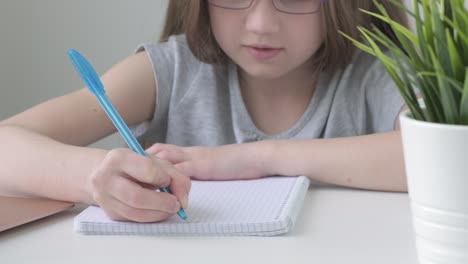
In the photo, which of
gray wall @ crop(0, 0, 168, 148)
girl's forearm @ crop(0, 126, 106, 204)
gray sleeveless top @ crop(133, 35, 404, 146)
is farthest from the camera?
gray wall @ crop(0, 0, 168, 148)

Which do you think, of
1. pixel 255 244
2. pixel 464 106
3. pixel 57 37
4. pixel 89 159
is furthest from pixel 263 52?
pixel 57 37

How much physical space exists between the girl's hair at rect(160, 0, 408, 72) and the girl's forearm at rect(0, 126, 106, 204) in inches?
14.8

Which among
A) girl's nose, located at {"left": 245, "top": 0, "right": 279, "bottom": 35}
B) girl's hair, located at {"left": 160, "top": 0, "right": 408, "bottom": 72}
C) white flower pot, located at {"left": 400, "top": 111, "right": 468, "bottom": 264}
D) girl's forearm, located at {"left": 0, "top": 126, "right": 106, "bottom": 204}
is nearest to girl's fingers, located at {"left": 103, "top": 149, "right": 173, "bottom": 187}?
girl's forearm, located at {"left": 0, "top": 126, "right": 106, "bottom": 204}

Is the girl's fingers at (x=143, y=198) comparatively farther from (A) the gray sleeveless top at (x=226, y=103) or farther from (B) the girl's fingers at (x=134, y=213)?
(A) the gray sleeveless top at (x=226, y=103)

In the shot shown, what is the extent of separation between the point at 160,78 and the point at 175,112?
0.06m

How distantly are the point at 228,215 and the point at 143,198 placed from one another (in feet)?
0.26

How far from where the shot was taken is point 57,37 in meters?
1.77

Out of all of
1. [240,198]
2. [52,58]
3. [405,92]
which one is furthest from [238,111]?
[52,58]

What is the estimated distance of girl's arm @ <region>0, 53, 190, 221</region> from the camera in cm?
59

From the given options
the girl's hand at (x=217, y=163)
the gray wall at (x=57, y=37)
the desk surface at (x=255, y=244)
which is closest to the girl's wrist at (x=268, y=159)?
the girl's hand at (x=217, y=163)

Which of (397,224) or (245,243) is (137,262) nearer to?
(245,243)

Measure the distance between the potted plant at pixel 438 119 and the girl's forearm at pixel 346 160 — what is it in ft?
0.89

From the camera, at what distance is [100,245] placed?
1.88 ft

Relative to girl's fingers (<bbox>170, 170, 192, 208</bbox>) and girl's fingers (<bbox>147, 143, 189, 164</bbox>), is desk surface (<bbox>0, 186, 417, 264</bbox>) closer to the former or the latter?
girl's fingers (<bbox>170, 170, 192, 208</bbox>)
